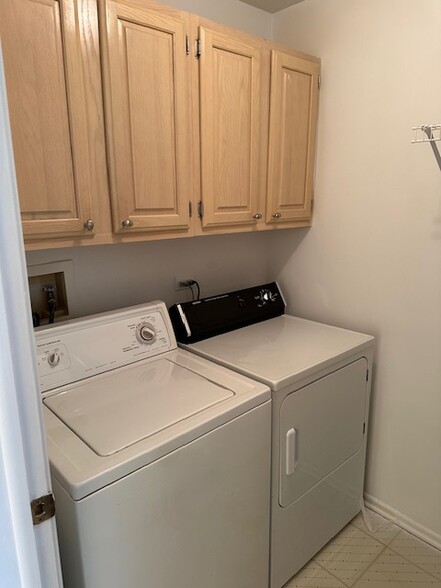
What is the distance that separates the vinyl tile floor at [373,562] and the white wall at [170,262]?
137cm

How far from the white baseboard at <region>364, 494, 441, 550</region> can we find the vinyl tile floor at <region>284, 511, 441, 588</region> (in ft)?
0.08

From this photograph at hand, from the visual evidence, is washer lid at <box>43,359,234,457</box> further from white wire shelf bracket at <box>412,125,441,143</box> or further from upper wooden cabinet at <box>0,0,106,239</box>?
white wire shelf bracket at <box>412,125,441,143</box>

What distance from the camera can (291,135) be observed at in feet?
6.30

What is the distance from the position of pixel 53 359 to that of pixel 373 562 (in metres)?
1.67

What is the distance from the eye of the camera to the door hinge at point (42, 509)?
0.77m

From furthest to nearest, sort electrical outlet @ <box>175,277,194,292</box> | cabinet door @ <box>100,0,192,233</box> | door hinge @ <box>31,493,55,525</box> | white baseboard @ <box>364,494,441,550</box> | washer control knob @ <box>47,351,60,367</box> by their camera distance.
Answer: electrical outlet @ <box>175,277,194,292</box>, white baseboard @ <box>364,494,441,550</box>, washer control knob @ <box>47,351,60,367</box>, cabinet door @ <box>100,0,192,233</box>, door hinge @ <box>31,493,55,525</box>

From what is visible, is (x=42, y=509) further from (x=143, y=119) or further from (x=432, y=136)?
(x=432, y=136)

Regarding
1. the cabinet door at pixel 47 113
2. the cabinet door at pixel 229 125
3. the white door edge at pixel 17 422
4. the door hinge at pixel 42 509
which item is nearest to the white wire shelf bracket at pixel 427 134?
the cabinet door at pixel 229 125

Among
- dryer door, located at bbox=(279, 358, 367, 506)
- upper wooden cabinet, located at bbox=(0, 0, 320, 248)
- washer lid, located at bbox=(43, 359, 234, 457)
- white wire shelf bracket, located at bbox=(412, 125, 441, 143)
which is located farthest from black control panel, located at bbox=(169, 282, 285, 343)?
white wire shelf bracket, located at bbox=(412, 125, 441, 143)

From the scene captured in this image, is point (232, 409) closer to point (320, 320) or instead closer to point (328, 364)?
point (328, 364)

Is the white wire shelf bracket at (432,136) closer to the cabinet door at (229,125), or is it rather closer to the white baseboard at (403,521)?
the cabinet door at (229,125)

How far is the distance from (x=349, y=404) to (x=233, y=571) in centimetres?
83

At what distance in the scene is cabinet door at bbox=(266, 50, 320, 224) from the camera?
5.96ft

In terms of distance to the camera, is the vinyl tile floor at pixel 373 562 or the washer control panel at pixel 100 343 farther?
the vinyl tile floor at pixel 373 562
